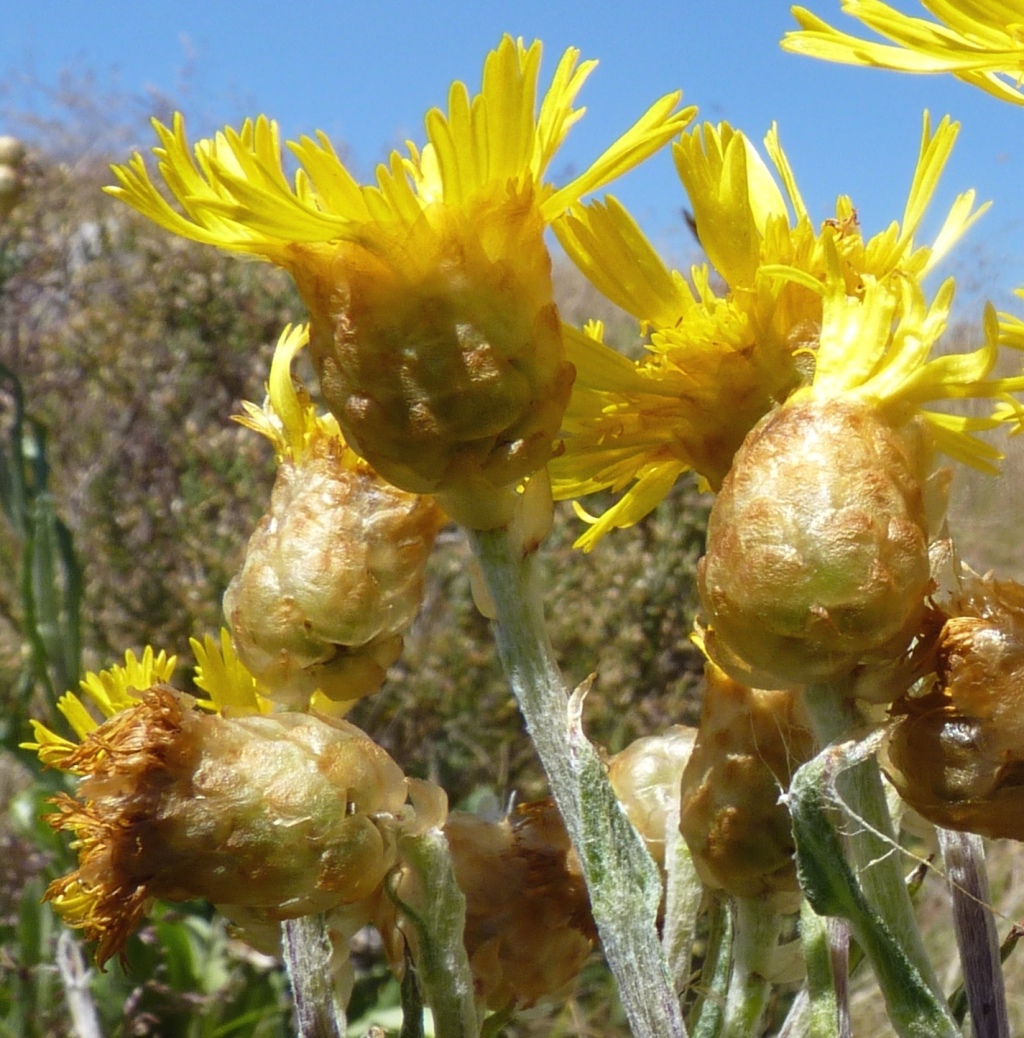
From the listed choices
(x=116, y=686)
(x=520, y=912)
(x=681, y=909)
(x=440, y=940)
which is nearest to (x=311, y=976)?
(x=440, y=940)

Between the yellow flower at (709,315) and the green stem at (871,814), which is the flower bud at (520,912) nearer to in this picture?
the yellow flower at (709,315)

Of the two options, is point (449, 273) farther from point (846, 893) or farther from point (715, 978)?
point (715, 978)

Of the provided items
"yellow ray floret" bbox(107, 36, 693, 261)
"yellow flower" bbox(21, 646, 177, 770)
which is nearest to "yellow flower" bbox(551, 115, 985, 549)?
"yellow ray floret" bbox(107, 36, 693, 261)

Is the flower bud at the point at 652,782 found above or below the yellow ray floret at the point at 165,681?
below

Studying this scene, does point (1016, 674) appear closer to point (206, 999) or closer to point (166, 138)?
point (166, 138)

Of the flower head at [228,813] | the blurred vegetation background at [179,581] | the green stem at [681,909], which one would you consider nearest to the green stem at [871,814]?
the green stem at [681,909]

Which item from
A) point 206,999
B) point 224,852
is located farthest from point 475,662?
point 224,852
